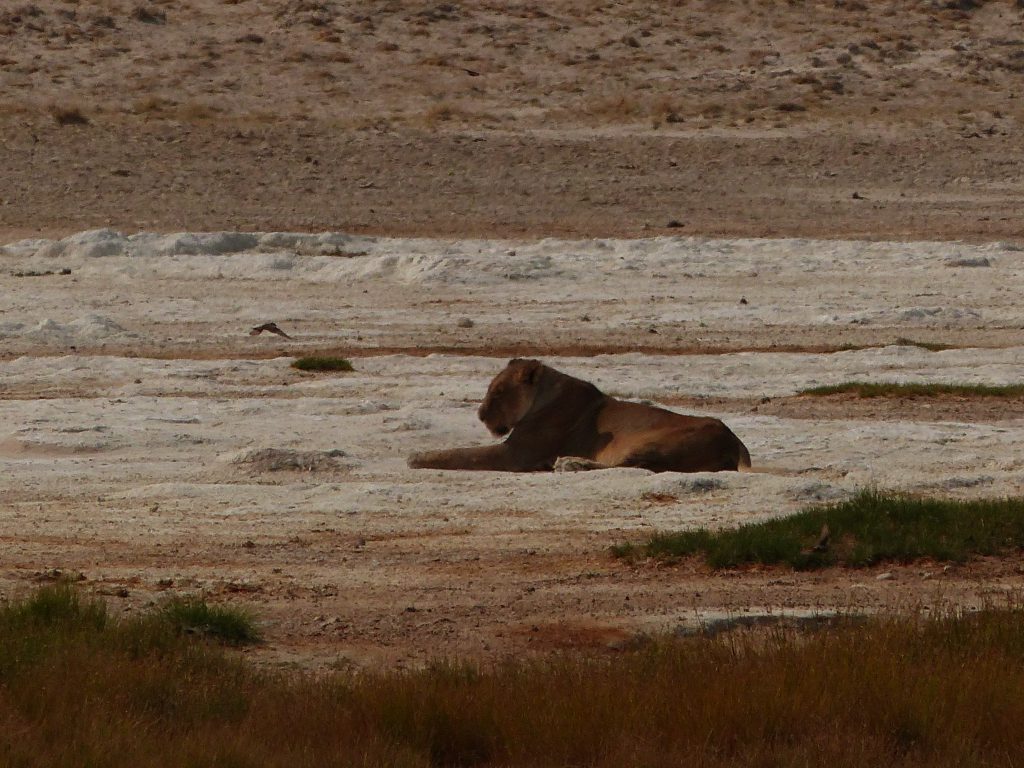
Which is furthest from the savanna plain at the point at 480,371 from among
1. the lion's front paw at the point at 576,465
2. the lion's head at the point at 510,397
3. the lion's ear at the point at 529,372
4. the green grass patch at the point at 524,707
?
the lion's ear at the point at 529,372

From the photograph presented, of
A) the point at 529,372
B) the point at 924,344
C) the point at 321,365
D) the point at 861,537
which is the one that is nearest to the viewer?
the point at 861,537

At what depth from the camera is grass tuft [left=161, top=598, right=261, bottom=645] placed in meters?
7.95

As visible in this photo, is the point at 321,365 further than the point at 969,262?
No

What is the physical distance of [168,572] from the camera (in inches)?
364

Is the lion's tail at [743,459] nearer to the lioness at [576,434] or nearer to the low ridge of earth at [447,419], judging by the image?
the lioness at [576,434]

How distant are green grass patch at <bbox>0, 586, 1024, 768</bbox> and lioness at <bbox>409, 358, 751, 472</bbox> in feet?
13.5

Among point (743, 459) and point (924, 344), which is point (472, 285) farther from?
point (743, 459)

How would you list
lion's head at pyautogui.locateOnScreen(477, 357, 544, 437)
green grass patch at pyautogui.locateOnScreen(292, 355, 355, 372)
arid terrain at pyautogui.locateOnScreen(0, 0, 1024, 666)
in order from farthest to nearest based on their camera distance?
green grass patch at pyautogui.locateOnScreen(292, 355, 355, 372), lion's head at pyautogui.locateOnScreen(477, 357, 544, 437), arid terrain at pyautogui.locateOnScreen(0, 0, 1024, 666)

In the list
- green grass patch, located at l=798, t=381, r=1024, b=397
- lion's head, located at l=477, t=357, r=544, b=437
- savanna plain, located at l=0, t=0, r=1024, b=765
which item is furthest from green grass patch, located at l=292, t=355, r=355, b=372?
green grass patch, located at l=798, t=381, r=1024, b=397

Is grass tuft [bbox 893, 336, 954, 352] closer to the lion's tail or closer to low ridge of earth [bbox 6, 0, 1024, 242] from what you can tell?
the lion's tail

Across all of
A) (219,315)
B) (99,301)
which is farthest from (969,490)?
(99,301)

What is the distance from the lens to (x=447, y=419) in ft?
44.4

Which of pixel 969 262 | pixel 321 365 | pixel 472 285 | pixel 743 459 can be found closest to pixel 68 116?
pixel 472 285

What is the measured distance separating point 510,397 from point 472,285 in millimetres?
8897
